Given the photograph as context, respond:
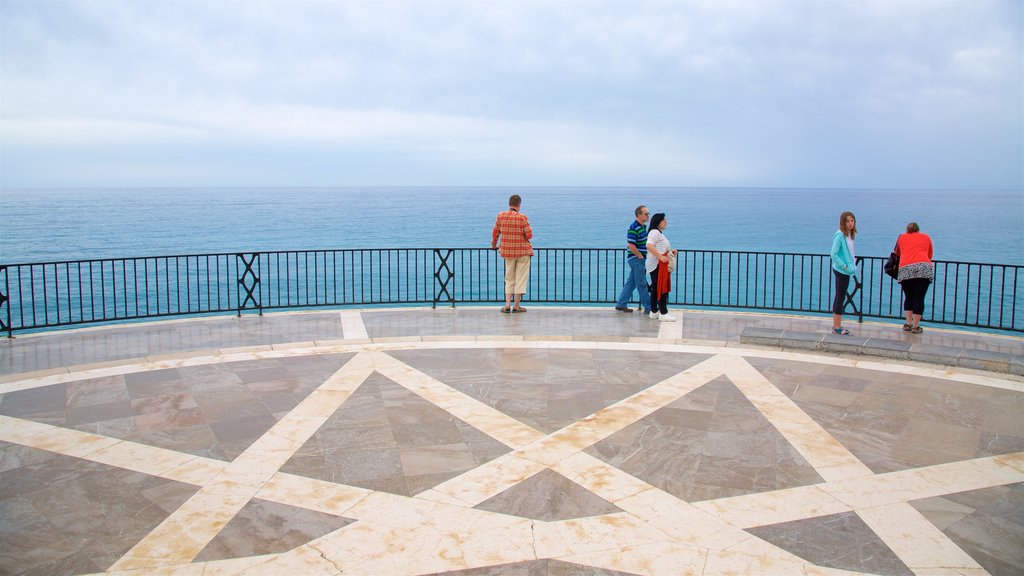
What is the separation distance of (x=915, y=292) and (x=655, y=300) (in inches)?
142

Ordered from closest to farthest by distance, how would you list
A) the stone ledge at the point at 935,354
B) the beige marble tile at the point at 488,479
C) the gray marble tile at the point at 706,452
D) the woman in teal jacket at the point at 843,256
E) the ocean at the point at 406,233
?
the beige marble tile at the point at 488,479
the gray marble tile at the point at 706,452
the stone ledge at the point at 935,354
the woman in teal jacket at the point at 843,256
the ocean at the point at 406,233

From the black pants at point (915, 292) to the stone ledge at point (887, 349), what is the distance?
3.28 ft

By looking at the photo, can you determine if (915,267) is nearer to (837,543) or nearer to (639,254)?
A: (639,254)

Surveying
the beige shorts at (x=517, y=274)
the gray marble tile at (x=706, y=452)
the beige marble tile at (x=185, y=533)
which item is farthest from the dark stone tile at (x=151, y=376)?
the beige shorts at (x=517, y=274)

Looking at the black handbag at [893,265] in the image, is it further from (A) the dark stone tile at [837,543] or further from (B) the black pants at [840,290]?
(A) the dark stone tile at [837,543]

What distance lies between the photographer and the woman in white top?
1053 cm

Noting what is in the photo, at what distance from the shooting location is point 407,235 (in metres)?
77.5

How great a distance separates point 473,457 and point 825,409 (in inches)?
137

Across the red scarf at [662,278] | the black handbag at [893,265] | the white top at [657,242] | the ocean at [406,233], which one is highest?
the white top at [657,242]

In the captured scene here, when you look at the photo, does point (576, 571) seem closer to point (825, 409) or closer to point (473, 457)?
point (473, 457)

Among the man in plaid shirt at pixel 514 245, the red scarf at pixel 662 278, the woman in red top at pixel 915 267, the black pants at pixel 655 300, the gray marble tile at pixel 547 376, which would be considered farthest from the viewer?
the man in plaid shirt at pixel 514 245

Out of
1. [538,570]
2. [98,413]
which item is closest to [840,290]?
[538,570]

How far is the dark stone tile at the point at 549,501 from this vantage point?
4562 millimetres

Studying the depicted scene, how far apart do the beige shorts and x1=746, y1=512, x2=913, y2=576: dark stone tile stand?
7.24 meters
